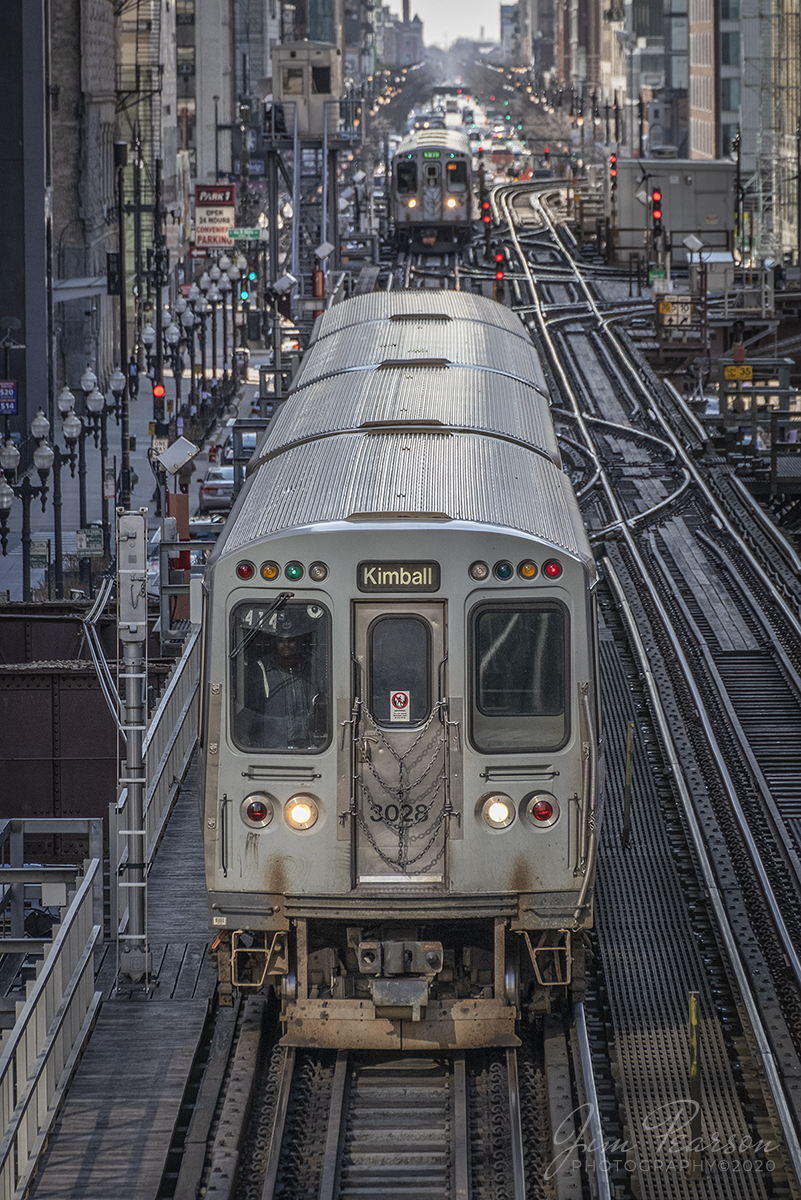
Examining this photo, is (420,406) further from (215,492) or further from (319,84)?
(319,84)

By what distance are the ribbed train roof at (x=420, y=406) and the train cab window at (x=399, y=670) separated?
2.35 meters

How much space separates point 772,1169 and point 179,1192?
138 inches

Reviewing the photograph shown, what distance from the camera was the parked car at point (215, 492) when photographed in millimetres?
37156

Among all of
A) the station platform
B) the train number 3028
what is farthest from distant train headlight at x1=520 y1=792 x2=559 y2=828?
the station platform

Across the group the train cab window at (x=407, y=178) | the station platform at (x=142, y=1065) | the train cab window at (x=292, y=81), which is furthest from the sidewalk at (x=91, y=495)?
the station platform at (x=142, y=1065)

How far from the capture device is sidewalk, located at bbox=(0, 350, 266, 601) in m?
34.8

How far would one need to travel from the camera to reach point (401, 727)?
36.9 ft

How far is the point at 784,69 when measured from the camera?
72562 mm

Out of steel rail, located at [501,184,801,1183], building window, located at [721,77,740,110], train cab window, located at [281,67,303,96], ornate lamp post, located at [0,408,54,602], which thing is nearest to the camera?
steel rail, located at [501,184,801,1183]

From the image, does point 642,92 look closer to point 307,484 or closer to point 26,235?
point 26,235

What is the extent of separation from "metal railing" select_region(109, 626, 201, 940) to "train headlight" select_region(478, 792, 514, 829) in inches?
110

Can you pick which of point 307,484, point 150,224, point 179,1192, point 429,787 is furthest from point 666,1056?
point 150,224

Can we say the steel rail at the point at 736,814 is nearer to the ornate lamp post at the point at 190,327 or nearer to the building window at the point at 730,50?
the ornate lamp post at the point at 190,327

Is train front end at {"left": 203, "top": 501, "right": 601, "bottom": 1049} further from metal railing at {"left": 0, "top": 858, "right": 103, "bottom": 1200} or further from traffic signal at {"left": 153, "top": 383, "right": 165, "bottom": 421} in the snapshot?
traffic signal at {"left": 153, "top": 383, "right": 165, "bottom": 421}
